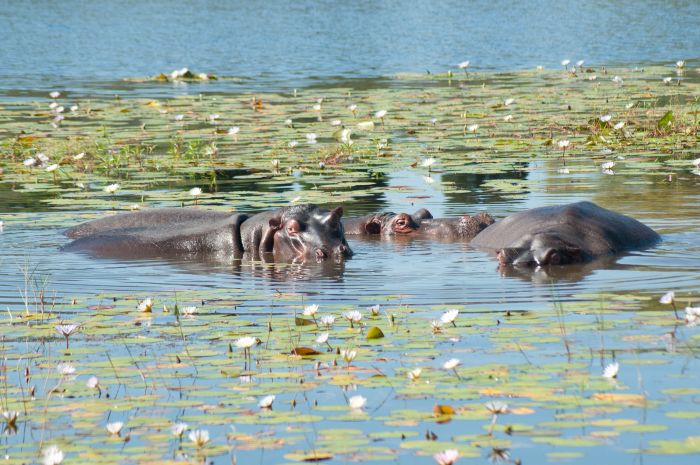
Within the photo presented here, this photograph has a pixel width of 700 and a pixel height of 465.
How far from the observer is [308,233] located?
10.1m

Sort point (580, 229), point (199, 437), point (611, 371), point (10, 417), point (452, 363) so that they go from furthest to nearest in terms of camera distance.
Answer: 1. point (580, 229)
2. point (452, 363)
3. point (611, 371)
4. point (10, 417)
5. point (199, 437)

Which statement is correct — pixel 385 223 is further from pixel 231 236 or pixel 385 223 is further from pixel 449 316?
pixel 449 316

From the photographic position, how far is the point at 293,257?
1005 cm

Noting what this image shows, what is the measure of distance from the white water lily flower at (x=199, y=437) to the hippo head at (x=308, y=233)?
5.16 m

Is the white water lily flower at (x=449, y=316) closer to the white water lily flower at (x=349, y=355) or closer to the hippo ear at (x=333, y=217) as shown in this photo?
the white water lily flower at (x=349, y=355)

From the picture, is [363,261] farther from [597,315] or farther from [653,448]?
[653,448]

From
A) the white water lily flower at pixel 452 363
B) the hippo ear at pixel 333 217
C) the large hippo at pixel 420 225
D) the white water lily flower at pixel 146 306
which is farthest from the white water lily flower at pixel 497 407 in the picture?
the large hippo at pixel 420 225

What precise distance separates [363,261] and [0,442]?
5027 millimetres

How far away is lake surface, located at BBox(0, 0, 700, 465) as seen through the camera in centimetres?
500

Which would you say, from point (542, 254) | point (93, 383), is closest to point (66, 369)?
point (93, 383)

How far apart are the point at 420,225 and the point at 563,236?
1.83 meters

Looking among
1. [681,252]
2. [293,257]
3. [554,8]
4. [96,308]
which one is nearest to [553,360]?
[96,308]

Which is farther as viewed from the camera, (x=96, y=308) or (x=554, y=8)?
(x=554, y=8)

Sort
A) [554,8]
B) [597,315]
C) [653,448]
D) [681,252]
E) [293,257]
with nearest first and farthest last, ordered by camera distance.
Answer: [653,448] → [597,315] → [681,252] → [293,257] → [554,8]
